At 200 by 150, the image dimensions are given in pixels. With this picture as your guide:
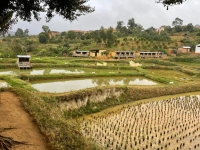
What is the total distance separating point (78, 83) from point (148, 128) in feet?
35.1

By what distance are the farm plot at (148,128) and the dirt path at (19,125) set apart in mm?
4191

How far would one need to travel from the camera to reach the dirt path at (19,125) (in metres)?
7.05

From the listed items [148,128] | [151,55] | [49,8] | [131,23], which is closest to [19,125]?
[49,8]

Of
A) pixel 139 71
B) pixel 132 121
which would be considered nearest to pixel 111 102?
pixel 132 121

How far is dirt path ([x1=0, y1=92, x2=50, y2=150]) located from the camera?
7.05 metres

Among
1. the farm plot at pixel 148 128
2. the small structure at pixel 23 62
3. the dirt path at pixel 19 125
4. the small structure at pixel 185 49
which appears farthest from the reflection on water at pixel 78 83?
the small structure at pixel 185 49

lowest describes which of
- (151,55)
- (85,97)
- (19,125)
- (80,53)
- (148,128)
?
(148,128)

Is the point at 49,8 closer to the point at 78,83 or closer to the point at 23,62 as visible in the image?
the point at 78,83

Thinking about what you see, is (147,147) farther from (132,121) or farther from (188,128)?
(188,128)

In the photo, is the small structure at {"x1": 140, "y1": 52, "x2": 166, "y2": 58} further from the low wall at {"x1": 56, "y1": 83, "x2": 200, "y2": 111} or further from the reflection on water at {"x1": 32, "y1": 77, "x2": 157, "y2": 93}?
the low wall at {"x1": 56, "y1": 83, "x2": 200, "y2": 111}

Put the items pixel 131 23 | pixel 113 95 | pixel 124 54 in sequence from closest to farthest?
1. pixel 113 95
2. pixel 124 54
3. pixel 131 23

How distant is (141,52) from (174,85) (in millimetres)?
25778

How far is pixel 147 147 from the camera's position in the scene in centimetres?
1157

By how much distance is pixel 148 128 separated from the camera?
549 inches
